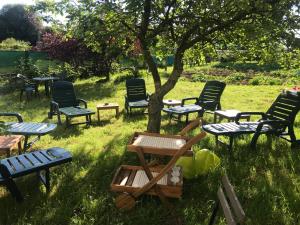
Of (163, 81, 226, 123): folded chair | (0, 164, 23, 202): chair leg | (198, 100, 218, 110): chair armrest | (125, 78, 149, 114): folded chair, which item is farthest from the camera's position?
(125, 78, 149, 114): folded chair

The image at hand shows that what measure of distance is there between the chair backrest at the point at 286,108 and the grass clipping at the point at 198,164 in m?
2.09

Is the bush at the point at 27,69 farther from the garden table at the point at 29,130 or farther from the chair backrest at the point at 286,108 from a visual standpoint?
the chair backrest at the point at 286,108

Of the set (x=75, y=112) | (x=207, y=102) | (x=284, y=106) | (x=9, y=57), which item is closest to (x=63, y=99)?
(x=75, y=112)

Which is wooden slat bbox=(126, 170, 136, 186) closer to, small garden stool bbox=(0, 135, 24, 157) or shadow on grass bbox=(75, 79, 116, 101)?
small garden stool bbox=(0, 135, 24, 157)

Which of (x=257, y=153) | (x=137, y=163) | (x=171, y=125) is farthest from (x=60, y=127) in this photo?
(x=257, y=153)

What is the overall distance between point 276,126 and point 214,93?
307 cm

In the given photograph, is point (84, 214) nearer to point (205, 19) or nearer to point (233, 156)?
point (233, 156)

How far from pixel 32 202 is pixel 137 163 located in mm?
1852

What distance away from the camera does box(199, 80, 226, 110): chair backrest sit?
8.81m

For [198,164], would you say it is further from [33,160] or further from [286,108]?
[286,108]

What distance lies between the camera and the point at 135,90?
1042 centimetres

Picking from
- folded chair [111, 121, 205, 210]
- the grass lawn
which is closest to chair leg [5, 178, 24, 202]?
the grass lawn

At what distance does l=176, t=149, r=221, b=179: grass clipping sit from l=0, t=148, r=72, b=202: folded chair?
179 centimetres

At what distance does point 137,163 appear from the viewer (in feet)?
17.9
